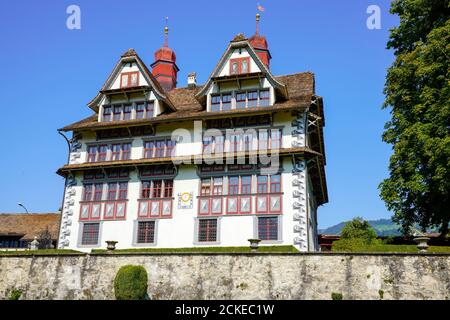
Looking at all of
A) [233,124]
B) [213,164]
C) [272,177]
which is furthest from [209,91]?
[272,177]

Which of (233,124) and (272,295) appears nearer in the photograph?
(272,295)

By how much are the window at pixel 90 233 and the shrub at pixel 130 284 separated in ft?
32.6


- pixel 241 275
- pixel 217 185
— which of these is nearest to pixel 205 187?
pixel 217 185

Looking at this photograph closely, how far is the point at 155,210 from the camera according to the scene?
1331 inches

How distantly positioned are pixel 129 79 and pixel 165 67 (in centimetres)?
944

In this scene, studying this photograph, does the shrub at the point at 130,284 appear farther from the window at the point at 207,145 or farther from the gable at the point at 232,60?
the gable at the point at 232,60

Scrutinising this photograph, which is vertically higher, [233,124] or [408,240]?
[233,124]

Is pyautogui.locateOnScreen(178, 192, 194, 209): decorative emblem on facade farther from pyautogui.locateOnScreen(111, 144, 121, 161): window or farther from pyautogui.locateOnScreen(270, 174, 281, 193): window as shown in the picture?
pyautogui.locateOnScreen(111, 144, 121, 161): window

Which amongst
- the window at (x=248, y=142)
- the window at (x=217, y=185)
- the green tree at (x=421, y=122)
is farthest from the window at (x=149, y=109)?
the green tree at (x=421, y=122)

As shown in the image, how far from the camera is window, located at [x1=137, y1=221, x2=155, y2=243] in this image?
33.4m
